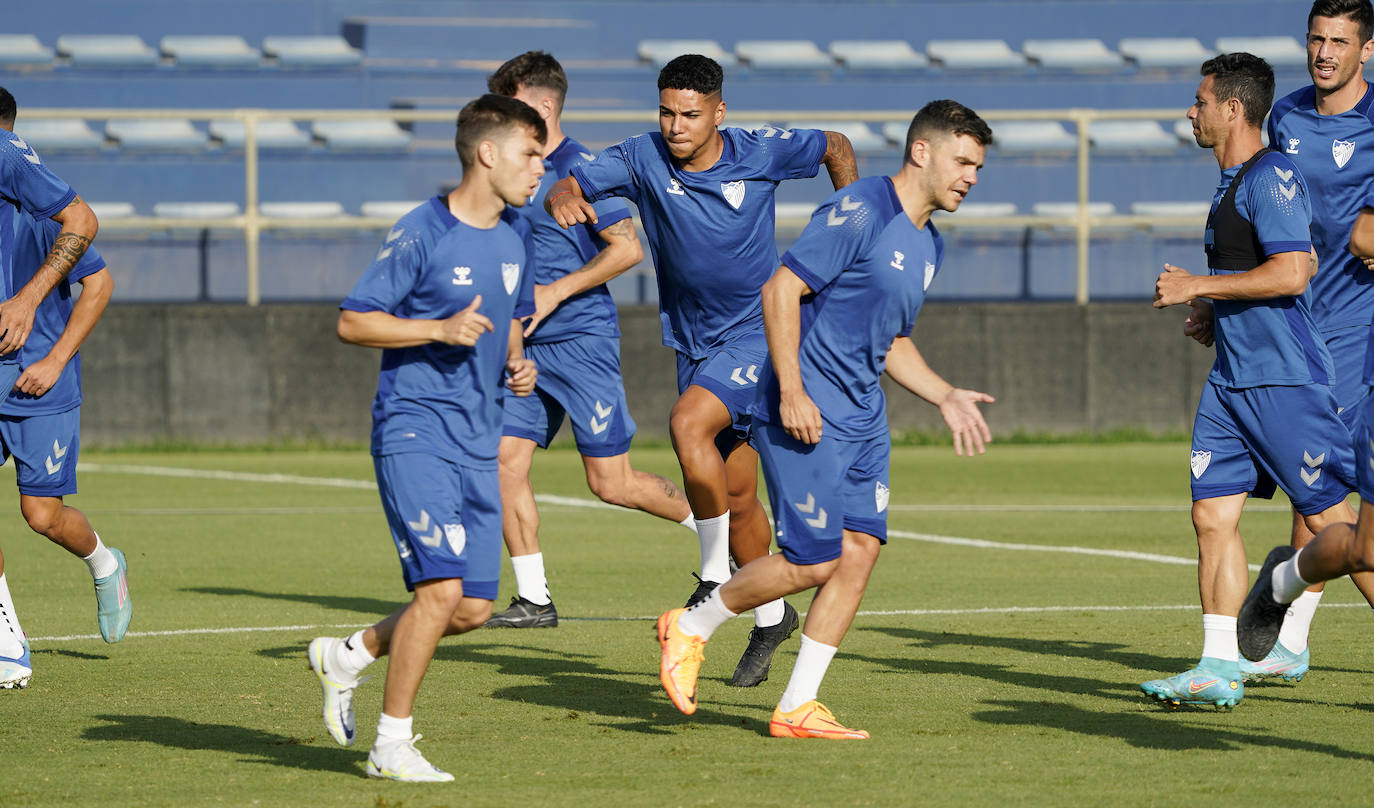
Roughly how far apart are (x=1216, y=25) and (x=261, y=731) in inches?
1156

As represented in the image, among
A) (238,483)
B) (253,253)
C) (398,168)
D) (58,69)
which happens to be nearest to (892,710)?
(238,483)

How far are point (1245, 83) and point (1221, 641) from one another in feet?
6.49

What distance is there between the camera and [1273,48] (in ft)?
101

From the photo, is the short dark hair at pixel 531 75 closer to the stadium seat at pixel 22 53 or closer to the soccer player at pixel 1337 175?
the soccer player at pixel 1337 175

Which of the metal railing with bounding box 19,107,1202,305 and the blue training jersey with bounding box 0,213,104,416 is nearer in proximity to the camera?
the blue training jersey with bounding box 0,213,104,416

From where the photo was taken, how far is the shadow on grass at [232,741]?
18.9ft

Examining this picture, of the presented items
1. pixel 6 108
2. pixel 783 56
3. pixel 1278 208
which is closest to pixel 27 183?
pixel 6 108

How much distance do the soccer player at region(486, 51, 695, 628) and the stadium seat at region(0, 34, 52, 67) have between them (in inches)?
829

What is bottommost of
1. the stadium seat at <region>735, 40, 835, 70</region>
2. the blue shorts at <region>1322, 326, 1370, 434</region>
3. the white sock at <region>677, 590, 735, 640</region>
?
the white sock at <region>677, 590, 735, 640</region>

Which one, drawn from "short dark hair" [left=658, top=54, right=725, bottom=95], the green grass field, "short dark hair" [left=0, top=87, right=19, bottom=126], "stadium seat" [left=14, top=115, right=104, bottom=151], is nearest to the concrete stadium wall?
"stadium seat" [left=14, top=115, right=104, bottom=151]

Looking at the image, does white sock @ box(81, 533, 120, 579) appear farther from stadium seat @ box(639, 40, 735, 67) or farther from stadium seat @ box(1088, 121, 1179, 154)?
stadium seat @ box(639, 40, 735, 67)

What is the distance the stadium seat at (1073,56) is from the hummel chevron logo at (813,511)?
2540cm

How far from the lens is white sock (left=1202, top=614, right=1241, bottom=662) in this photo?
664 cm

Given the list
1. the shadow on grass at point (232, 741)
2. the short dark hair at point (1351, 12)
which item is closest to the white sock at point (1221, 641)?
the short dark hair at point (1351, 12)
